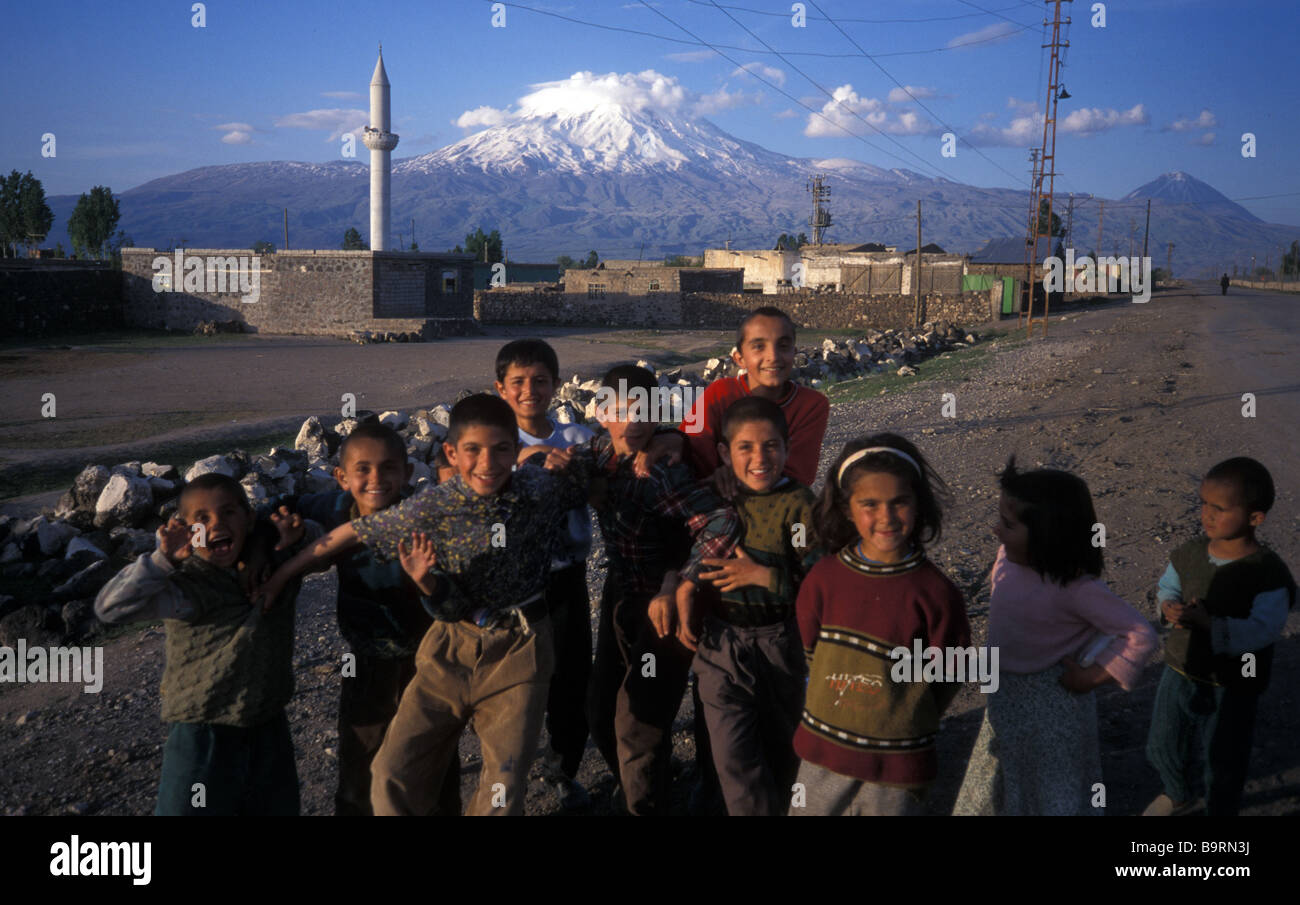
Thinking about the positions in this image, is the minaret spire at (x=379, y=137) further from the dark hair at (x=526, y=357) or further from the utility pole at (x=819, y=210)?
the dark hair at (x=526, y=357)

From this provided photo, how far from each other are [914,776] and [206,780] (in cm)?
187

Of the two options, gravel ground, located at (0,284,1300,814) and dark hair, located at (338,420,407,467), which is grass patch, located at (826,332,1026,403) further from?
dark hair, located at (338,420,407,467)

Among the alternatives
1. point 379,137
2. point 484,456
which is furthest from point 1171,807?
point 379,137

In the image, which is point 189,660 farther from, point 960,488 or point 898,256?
point 898,256

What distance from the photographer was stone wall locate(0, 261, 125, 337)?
2855 centimetres

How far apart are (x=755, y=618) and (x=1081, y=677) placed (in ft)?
2.86

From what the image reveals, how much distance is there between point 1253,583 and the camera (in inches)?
110

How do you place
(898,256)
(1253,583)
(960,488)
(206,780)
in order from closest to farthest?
(206,780) → (1253,583) → (960,488) → (898,256)

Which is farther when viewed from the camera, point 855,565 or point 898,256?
point 898,256

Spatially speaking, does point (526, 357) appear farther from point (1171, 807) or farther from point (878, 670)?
point (1171, 807)

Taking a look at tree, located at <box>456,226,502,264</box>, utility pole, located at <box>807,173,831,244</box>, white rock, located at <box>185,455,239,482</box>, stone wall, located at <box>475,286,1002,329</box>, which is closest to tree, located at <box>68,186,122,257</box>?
tree, located at <box>456,226,502,264</box>

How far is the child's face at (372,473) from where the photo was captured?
2.77 meters
